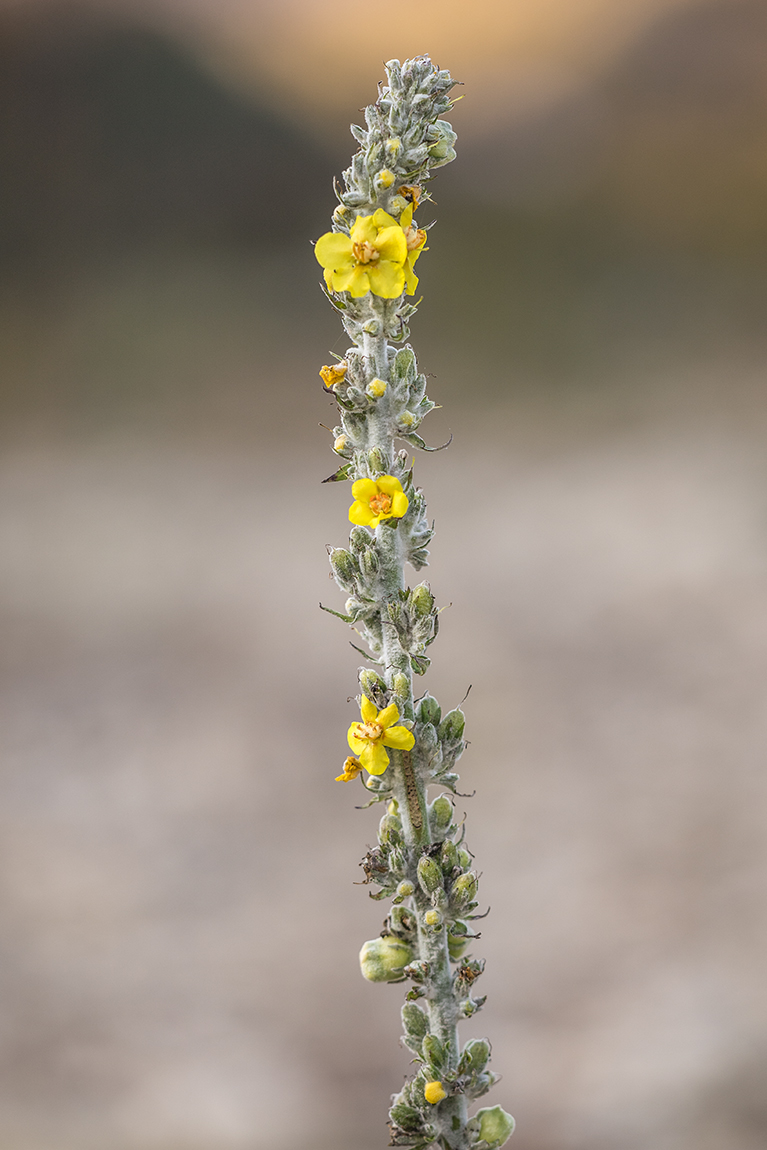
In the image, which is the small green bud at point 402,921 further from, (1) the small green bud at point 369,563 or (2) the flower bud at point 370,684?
(1) the small green bud at point 369,563

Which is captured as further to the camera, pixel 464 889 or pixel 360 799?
pixel 360 799

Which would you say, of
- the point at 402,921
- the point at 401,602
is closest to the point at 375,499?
the point at 401,602

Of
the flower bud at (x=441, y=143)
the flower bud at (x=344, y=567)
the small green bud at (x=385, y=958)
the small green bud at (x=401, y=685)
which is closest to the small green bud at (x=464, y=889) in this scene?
the small green bud at (x=385, y=958)

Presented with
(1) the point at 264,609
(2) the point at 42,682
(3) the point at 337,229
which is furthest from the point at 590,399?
(3) the point at 337,229

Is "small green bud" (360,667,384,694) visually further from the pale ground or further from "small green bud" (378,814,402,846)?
the pale ground

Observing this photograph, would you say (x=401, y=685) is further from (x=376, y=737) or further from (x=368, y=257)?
(x=368, y=257)

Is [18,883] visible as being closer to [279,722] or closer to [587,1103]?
[279,722]

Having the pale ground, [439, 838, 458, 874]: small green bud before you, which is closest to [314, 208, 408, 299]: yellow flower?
[439, 838, 458, 874]: small green bud
